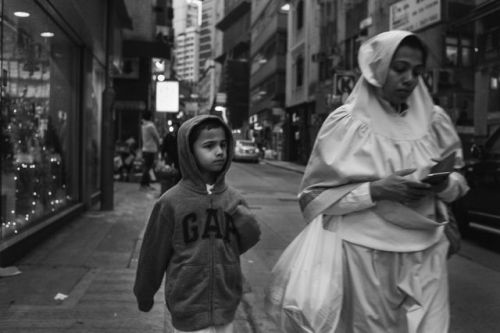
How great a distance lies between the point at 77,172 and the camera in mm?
10398

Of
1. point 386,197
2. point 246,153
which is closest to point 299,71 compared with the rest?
point 246,153

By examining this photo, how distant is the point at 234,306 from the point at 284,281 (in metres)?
0.32

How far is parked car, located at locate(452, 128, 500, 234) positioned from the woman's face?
6.11 m

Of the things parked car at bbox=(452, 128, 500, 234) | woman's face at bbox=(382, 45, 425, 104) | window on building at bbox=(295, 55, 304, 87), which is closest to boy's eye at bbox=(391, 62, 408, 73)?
woman's face at bbox=(382, 45, 425, 104)

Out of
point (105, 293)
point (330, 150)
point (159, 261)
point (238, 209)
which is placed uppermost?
point (330, 150)

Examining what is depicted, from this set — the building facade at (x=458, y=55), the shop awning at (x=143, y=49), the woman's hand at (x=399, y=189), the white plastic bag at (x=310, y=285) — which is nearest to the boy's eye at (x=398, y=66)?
the woman's hand at (x=399, y=189)

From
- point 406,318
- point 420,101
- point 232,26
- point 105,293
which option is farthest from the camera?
point 232,26

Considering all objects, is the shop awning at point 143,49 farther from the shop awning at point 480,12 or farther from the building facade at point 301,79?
the shop awning at point 480,12

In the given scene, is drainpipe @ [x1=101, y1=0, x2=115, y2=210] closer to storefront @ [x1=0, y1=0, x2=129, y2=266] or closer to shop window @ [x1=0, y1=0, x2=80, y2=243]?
storefront @ [x1=0, y1=0, x2=129, y2=266]

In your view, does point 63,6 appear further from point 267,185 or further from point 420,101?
point 267,185

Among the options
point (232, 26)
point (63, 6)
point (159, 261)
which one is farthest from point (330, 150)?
point (232, 26)

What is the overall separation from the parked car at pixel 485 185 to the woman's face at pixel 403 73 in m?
6.11

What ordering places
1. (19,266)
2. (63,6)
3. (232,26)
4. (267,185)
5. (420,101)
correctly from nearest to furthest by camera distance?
(420,101)
(19,266)
(63,6)
(267,185)
(232,26)

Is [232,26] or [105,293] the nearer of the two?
[105,293]
